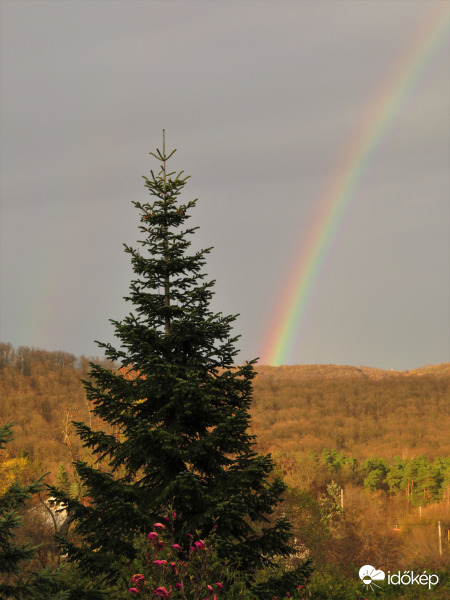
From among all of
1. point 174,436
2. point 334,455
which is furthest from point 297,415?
point 174,436

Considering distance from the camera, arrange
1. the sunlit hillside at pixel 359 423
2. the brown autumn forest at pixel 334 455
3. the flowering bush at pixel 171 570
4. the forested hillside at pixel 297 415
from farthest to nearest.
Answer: the sunlit hillside at pixel 359 423 → the forested hillside at pixel 297 415 → the brown autumn forest at pixel 334 455 → the flowering bush at pixel 171 570

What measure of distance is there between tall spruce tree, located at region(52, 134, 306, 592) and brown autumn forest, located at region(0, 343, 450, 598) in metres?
9.64

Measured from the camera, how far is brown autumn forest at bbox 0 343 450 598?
3881 centimetres

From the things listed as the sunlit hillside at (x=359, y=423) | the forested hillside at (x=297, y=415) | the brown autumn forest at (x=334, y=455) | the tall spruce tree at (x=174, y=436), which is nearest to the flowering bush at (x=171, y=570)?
the tall spruce tree at (x=174, y=436)

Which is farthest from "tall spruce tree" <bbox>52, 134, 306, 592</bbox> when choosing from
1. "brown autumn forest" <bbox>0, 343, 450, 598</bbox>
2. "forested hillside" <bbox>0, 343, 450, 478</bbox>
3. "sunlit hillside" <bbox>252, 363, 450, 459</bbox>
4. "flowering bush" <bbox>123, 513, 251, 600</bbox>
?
"sunlit hillside" <bbox>252, 363, 450, 459</bbox>

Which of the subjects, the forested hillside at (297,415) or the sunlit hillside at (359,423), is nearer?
the forested hillside at (297,415)

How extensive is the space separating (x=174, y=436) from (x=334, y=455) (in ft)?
322

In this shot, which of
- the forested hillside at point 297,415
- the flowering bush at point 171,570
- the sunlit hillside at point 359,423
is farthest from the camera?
the sunlit hillside at point 359,423

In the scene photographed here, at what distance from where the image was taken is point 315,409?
589 ft

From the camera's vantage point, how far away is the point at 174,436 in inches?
516

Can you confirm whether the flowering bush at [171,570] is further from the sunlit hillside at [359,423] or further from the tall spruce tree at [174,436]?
the sunlit hillside at [359,423]

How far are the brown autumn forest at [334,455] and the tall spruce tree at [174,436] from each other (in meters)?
9.64

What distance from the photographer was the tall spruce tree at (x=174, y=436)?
516 inches

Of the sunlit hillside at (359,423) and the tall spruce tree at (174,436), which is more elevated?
the tall spruce tree at (174,436)
